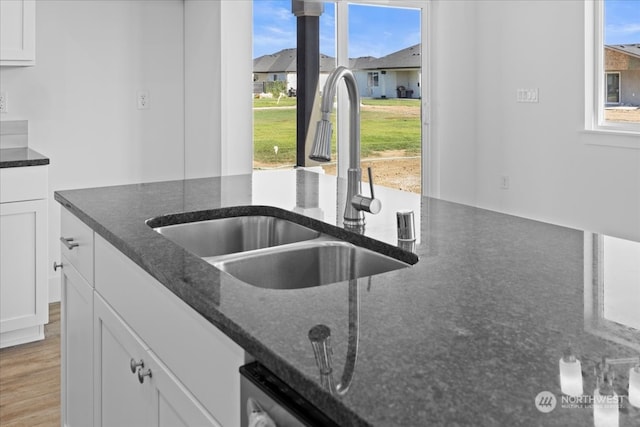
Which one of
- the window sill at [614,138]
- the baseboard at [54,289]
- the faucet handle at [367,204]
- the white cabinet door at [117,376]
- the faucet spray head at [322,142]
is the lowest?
the baseboard at [54,289]

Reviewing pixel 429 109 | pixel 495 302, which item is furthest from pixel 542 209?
pixel 495 302

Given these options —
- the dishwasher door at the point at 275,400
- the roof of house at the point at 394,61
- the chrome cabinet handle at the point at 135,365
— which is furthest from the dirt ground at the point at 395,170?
the dishwasher door at the point at 275,400

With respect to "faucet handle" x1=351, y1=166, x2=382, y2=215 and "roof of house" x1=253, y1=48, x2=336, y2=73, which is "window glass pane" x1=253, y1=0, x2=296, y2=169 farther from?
"faucet handle" x1=351, y1=166, x2=382, y2=215

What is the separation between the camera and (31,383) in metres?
2.70

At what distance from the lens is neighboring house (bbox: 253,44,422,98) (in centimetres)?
408

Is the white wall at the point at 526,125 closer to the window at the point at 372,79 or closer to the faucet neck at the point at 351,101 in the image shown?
the window at the point at 372,79

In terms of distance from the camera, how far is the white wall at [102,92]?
143 inches

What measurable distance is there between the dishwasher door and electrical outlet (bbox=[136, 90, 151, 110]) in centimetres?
341

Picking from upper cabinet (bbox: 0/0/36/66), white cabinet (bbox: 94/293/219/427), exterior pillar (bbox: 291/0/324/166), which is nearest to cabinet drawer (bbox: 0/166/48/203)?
upper cabinet (bbox: 0/0/36/66)

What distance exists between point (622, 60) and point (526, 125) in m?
0.85

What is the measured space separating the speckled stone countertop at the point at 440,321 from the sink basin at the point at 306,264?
2.3 inches

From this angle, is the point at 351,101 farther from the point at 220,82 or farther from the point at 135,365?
the point at 220,82

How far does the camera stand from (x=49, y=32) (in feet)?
11.9

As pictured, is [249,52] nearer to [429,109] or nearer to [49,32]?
[49,32]
